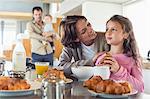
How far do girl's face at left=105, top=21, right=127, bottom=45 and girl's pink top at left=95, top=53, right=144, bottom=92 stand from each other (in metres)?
0.10

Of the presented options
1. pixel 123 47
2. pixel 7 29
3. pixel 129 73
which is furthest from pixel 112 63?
pixel 7 29

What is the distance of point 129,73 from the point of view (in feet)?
5.16

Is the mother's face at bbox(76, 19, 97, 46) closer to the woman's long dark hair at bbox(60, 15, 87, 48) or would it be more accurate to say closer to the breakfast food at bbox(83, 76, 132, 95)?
the woman's long dark hair at bbox(60, 15, 87, 48)

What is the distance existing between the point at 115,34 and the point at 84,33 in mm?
315

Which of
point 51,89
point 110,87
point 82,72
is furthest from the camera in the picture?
point 82,72

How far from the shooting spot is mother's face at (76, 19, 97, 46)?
1.96 m

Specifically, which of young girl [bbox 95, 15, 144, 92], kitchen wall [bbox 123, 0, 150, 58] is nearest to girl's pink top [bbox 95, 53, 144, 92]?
young girl [bbox 95, 15, 144, 92]

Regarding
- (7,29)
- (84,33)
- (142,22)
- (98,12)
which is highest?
(7,29)

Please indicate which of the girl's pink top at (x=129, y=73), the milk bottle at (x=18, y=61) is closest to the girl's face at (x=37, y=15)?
the milk bottle at (x=18, y=61)

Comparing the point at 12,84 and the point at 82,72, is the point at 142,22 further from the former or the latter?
the point at 12,84

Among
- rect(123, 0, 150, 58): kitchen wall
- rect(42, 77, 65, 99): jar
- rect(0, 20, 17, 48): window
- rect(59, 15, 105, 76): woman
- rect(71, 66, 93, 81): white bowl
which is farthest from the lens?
rect(0, 20, 17, 48): window

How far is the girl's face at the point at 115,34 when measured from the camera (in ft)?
5.61

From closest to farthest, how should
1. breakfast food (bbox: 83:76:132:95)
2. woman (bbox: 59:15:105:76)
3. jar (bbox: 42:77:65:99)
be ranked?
jar (bbox: 42:77:65:99), breakfast food (bbox: 83:76:132:95), woman (bbox: 59:15:105:76)

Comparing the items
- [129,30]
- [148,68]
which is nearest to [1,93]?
[129,30]
